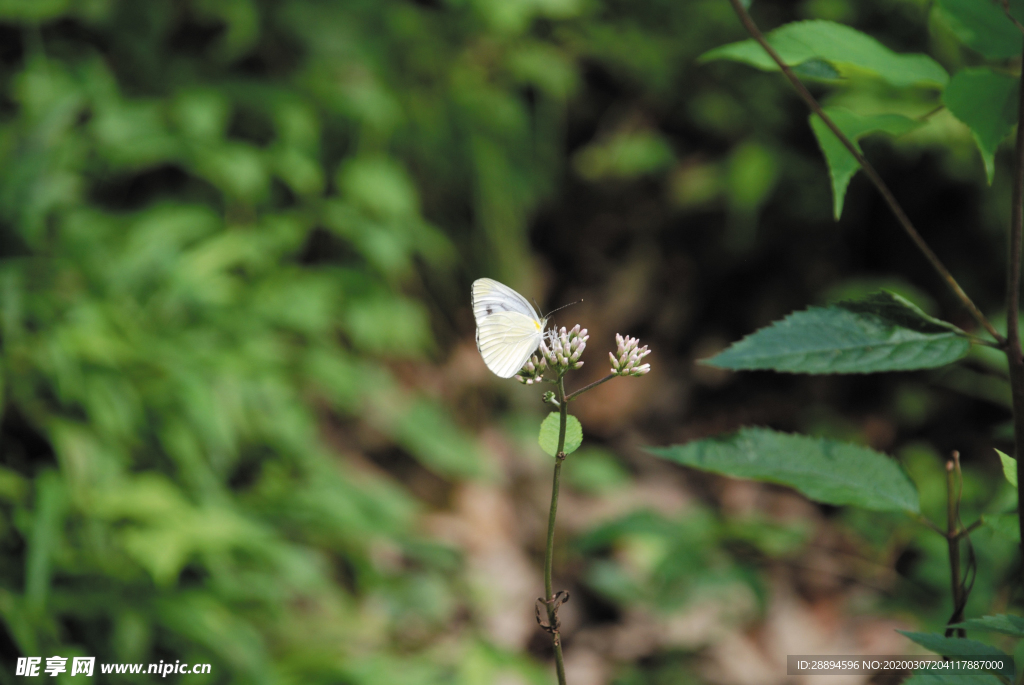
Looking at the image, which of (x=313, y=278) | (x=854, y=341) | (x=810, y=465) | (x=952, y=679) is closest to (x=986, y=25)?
(x=854, y=341)

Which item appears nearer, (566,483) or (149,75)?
(149,75)

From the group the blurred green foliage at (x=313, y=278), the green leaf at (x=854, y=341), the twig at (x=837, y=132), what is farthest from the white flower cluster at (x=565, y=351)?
the blurred green foliage at (x=313, y=278)

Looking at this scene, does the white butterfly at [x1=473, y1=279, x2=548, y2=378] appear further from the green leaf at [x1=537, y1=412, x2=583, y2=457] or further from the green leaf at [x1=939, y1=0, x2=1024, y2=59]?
the green leaf at [x1=939, y1=0, x2=1024, y2=59]

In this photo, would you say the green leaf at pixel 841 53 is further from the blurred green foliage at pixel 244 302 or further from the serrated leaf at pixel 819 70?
the blurred green foliage at pixel 244 302

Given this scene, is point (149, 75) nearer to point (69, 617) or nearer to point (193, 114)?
point (193, 114)

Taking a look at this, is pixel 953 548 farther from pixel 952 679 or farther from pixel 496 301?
pixel 496 301

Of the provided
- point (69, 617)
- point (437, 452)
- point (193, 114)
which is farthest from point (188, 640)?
point (193, 114)
